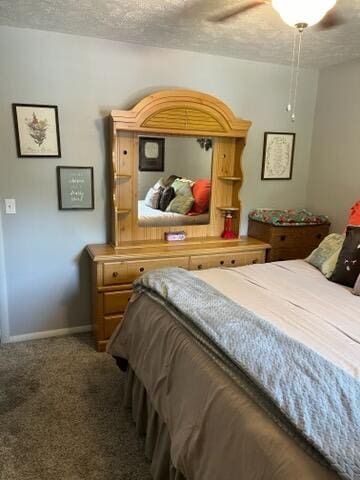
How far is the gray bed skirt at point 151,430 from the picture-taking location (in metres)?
1.63

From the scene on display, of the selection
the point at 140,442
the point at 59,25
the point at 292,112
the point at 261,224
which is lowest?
the point at 140,442

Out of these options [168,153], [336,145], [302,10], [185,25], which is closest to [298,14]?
[302,10]

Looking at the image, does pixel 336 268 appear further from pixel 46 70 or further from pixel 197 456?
pixel 46 70

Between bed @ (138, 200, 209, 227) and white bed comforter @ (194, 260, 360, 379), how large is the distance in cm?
96

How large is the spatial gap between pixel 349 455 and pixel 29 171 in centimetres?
265

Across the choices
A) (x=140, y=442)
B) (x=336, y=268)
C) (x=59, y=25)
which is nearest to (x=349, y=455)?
(x=140, y=442)

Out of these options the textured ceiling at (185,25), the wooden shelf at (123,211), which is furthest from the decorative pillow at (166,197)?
the textured ceiling at (185,25)

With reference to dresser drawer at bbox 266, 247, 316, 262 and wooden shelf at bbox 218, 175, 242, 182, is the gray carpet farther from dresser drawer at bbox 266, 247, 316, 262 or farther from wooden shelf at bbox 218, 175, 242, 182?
wooden shelf at bbox 218, 175, 242, 182

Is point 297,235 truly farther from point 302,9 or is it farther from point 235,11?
point 302,9

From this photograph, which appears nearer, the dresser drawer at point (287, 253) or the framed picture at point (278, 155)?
the dresser drawer at point (287, 253)

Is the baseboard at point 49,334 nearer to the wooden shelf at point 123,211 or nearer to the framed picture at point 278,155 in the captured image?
the wooden shelf at point 123,211

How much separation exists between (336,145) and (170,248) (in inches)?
73.5

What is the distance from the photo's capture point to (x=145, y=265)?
286cm

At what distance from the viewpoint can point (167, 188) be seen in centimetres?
310
